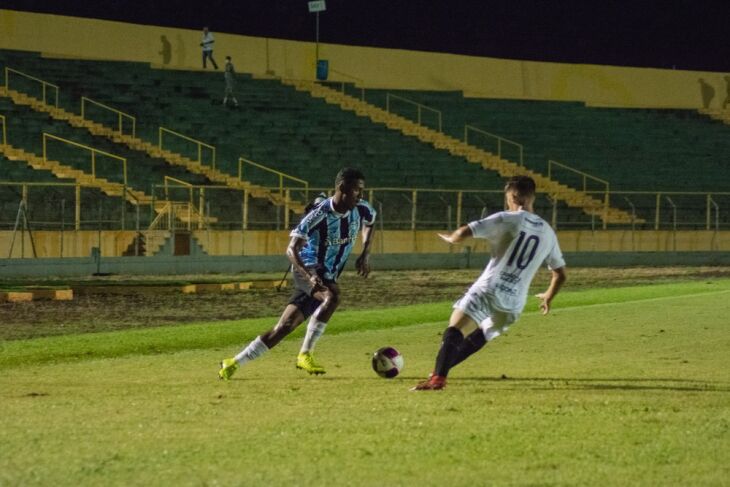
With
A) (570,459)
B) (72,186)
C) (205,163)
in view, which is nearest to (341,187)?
(570,459)

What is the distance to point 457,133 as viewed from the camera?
4566 cm

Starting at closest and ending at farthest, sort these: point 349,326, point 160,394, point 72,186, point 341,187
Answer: point 160,394 → point 341,187 → point 349,326 → point 72,186

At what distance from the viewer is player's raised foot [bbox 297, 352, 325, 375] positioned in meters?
11.1

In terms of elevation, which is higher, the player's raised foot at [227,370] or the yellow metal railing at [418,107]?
the yellow metal railing at [418,107]

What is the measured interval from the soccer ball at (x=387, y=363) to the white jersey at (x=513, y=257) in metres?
1.03

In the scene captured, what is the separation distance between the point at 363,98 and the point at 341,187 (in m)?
36.0

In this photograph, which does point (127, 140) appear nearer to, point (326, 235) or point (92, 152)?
point (92, 152)

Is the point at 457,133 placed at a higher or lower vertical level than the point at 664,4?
lower

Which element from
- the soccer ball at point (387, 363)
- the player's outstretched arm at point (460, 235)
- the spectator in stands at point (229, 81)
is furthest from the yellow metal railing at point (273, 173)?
the player's outstretched arm at point (460, 235)

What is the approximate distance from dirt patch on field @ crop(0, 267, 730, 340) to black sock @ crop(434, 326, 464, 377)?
781 centimetres

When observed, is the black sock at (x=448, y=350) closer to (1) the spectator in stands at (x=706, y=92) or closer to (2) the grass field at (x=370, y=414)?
(2) the grass field at (x=370, y=414)

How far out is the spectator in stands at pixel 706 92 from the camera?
5619 centimetres

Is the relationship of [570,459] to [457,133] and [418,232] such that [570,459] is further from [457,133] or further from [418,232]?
[457,133]

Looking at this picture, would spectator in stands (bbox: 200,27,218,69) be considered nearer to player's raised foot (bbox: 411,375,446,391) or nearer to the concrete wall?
the concrete wall
